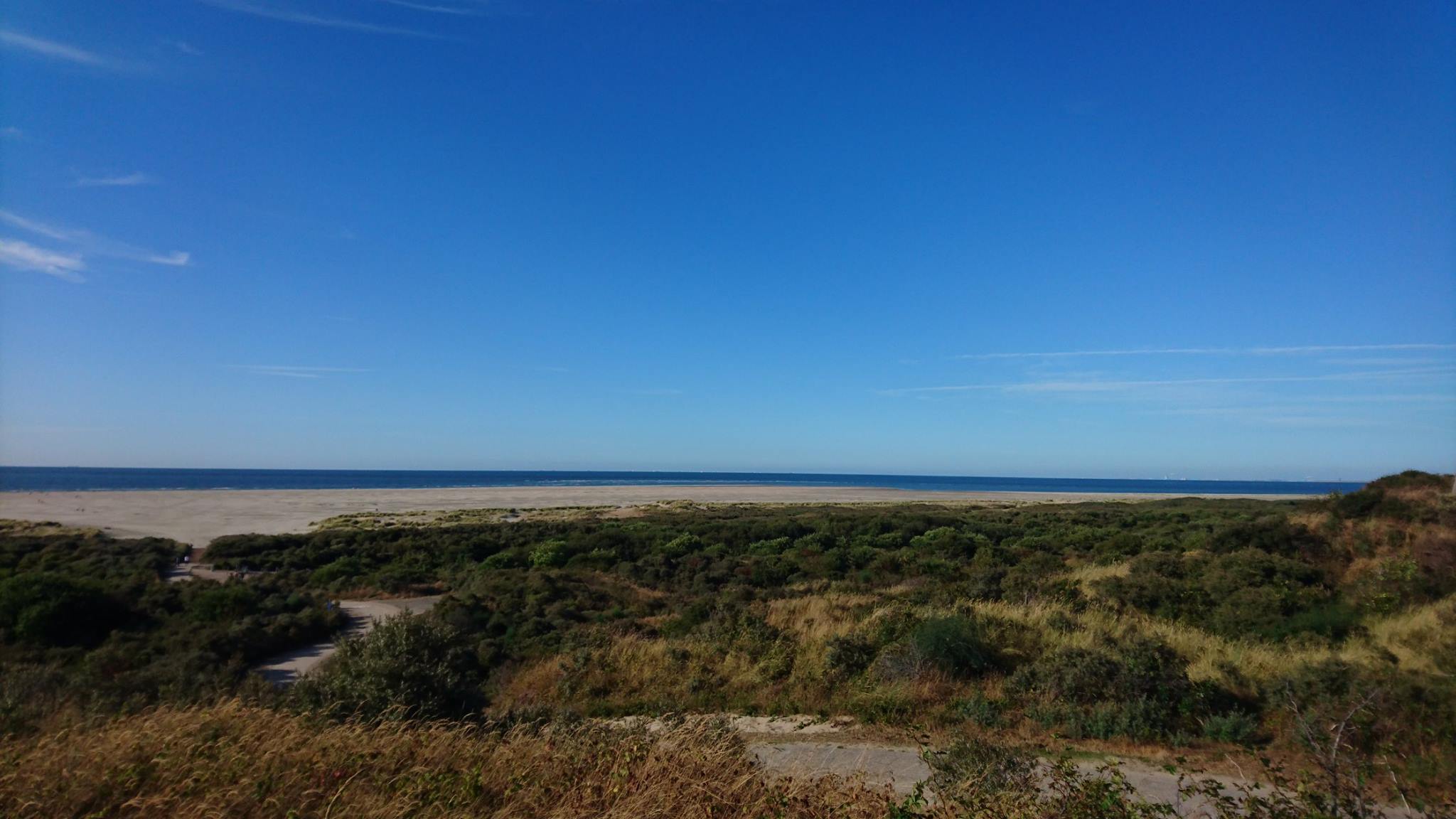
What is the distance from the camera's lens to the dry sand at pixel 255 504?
1891 inches

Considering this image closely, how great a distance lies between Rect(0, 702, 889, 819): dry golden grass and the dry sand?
4269 cm

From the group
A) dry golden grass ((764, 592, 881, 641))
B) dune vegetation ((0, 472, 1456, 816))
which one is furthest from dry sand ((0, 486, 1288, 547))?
dry golden grass ((764, 592, 881, 641))

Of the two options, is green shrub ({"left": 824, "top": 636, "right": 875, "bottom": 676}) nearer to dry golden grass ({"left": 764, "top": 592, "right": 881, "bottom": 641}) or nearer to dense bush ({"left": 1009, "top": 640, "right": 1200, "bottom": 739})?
dry golden grass ({"left": 764, "top": 592, "right": 881, "bottom": 641})

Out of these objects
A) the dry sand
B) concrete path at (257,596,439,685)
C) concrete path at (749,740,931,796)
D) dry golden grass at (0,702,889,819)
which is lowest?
concrete path at (257,596,439,685)

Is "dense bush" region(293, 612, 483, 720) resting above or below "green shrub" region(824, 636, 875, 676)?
above

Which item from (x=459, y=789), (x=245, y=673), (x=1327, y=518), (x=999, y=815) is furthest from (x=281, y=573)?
(x=1327, y=518)

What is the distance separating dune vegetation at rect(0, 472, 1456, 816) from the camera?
4730 mm

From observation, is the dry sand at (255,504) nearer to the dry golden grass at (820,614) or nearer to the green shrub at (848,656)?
the dry golden grass at (820,614)

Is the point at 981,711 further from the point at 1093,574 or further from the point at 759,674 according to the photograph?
the point at 1093,574

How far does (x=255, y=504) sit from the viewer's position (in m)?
69.6

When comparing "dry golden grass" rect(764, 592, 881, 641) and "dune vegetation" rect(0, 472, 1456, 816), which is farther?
"dry golden grass" rect(764, 592, 881, 641)

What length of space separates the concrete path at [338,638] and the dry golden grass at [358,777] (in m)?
4.39

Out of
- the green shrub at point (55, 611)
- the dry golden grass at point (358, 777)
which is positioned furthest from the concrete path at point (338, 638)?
the dry golden grass at point (358, 777)

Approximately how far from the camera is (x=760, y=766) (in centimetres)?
566
